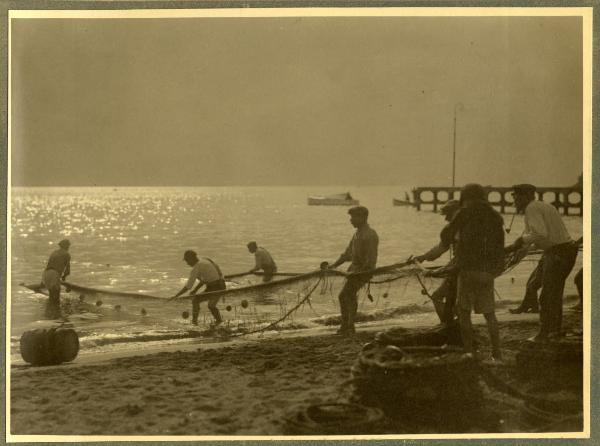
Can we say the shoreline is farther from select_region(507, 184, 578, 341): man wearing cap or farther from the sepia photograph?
select_region(507, 184, 578, 341): man wearing cap

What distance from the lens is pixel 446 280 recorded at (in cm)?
593

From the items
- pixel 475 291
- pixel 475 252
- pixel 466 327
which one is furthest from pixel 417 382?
pixel 475 252

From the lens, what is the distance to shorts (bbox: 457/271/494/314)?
541 centimetres

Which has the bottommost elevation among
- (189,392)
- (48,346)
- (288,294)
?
(189,392)

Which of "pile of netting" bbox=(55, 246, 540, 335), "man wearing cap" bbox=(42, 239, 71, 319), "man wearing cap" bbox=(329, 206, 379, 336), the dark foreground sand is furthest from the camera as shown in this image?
"man wearing cap" bbox=(42, 239, 71, 319)

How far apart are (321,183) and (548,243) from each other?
2.84 metres

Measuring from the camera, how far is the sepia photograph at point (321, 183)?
211 inches

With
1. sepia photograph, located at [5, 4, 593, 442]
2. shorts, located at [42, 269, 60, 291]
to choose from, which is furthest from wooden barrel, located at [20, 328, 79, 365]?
shorts, located at [42, 269, 60, 291]

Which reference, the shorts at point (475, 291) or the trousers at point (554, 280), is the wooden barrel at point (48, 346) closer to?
the shorts at point (475, 291)

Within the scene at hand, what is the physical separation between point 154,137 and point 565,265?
4.39 meters

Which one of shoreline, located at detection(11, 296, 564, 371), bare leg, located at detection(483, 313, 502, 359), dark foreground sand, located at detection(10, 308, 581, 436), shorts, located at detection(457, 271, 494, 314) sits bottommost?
dark foreground sand, located at detection(10, 308, 581, 436)

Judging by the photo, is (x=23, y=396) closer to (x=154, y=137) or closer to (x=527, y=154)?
(x=154, y=137)

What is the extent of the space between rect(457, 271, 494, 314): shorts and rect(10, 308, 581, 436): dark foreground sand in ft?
2.12

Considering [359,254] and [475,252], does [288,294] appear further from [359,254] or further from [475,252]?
[475,252]
